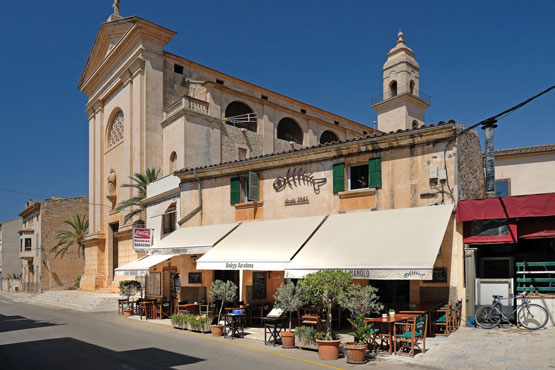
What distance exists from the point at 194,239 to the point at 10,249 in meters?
59.7

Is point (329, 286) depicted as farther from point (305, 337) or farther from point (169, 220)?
point (169, 220)

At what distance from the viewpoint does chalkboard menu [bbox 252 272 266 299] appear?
18.6 m

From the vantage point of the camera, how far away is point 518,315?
13273 millimetres

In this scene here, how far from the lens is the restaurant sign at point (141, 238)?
22.0 m

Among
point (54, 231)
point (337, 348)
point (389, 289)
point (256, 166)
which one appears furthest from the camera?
point (54, 231)

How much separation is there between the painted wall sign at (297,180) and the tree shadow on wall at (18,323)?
35.1 feet

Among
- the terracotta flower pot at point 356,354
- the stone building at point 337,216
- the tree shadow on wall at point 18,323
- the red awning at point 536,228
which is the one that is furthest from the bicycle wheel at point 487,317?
the tree shadow on wall at point 18,323

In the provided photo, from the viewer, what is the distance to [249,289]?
18.8 meters

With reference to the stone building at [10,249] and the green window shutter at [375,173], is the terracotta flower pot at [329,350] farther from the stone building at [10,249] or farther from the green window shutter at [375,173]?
the stone building at [10,249]

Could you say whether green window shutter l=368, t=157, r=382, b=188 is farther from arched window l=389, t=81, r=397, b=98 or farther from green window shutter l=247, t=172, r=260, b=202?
arched window l=389, t=81, r=397, b=98

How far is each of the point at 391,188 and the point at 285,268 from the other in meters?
4.23

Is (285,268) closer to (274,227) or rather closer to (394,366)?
(274,227)

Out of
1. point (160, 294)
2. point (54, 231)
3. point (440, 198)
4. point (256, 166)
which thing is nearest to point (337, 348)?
point (440, 198)

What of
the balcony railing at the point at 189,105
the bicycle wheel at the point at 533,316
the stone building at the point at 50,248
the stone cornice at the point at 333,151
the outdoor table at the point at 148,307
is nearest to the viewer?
the bicycle wheel at the point at 533,316
